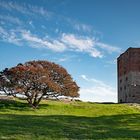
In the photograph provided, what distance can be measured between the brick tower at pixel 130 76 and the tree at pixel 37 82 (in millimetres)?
24388

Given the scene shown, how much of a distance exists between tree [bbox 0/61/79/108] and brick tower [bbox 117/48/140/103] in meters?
24.4

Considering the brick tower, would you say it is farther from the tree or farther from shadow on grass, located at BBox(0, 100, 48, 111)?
shadow on grass, located at BBox(0, 100, 48, 111)

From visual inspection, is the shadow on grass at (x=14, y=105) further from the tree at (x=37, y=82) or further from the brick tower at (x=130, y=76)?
the brick tower at (x=130, y=76)

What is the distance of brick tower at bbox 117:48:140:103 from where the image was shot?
2987 inches

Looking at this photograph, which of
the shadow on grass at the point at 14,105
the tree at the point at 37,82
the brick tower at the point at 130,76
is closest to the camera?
the shadow on grass at the point at 14,105

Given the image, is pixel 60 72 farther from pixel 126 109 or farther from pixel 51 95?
pixel 126 109

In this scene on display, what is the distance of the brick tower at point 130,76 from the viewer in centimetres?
7588

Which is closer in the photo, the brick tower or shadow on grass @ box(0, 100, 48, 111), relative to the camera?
shadow on grass @ box(0, 100, 48, 111)

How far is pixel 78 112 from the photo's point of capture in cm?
4841

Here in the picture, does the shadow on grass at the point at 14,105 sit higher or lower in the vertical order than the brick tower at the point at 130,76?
lower

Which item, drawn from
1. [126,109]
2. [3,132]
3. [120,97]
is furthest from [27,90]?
[120,97]

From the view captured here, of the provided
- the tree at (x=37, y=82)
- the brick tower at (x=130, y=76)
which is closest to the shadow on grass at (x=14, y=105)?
the tree at (x=37, y=82)

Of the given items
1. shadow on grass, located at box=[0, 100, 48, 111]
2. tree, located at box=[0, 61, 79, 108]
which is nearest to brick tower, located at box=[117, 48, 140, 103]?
tree, located at box=[0, 61, 79, 108]

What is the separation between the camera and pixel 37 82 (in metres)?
52.0
